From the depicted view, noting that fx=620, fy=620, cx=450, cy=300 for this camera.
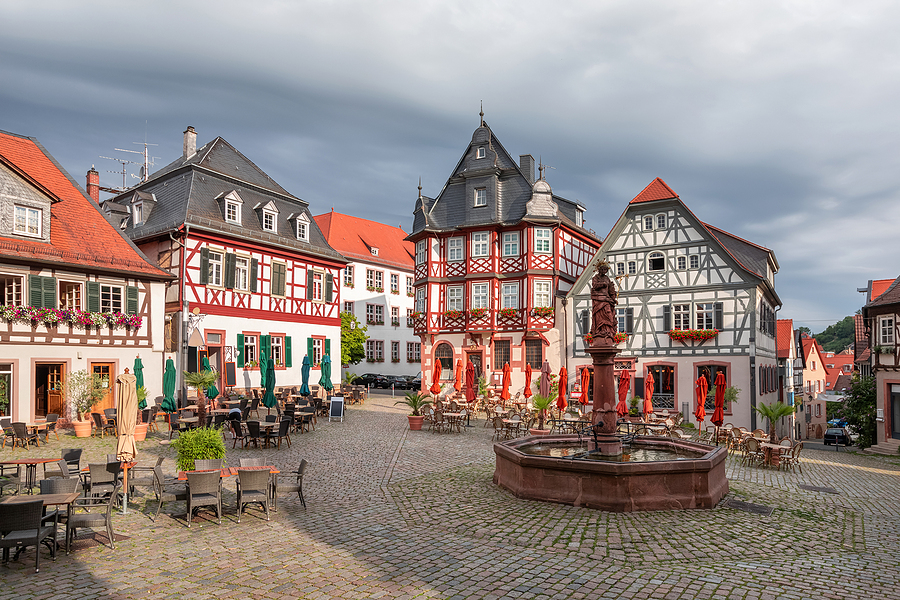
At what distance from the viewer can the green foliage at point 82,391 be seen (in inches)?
795

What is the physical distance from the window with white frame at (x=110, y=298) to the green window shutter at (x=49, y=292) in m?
1.69

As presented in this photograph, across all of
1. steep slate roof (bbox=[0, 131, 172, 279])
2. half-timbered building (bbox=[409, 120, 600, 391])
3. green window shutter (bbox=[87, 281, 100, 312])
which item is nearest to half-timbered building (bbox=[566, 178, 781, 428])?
half-timbered building (bbox=[409, 120, 600, 391])

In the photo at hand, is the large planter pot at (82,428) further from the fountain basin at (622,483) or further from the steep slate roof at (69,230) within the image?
the fountain basin at (622,483)

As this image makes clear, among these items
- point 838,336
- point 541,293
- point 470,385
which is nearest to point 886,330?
point 541,293

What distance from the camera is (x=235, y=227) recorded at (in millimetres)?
28719

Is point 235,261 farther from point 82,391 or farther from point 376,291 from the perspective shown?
point 376,291

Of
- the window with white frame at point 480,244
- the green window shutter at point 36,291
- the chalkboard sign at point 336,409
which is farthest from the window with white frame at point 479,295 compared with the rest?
the green window shutter at point 36,291

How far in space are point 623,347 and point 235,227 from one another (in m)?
19.1

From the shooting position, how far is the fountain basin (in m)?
9.96

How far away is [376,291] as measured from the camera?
161ft

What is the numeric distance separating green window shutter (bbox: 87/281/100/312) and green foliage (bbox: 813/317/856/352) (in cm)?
13112

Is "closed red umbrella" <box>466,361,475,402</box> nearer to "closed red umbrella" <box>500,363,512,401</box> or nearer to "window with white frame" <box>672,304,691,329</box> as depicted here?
"closed red umbrella" <box>500,363,512,401</box>

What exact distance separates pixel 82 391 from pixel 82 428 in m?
2.10

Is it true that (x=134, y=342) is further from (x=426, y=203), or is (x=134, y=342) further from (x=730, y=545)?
(x=730, y=545)
